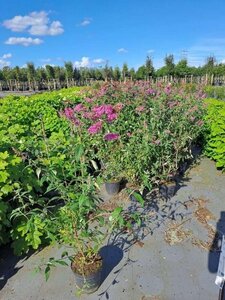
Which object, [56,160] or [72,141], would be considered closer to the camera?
[72,141]

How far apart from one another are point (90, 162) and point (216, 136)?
2237 mm

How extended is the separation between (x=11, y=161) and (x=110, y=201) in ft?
5.38

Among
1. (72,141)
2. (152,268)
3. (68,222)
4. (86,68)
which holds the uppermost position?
(86,68)

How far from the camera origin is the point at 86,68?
114ft

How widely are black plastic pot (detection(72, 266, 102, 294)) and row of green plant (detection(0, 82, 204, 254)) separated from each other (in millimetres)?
313

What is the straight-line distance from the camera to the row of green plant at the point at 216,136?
4.30 m

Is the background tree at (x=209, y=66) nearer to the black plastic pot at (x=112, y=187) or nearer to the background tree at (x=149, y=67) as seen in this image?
the background tree at (x=149, y=67)

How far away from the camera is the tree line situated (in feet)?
87.7

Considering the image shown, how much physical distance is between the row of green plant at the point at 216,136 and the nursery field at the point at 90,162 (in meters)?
0.02

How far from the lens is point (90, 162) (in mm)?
3873

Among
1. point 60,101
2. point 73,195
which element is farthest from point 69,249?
point 60,101

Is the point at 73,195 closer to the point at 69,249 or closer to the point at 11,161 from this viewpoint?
the point at 11,161

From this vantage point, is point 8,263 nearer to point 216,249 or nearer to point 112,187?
point 112,187

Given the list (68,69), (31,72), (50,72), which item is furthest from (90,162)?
(31,72)
